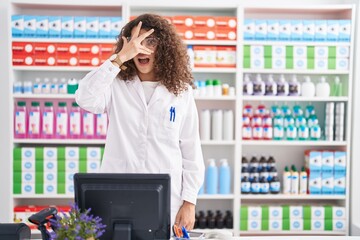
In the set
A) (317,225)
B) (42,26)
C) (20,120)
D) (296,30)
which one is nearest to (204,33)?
(296,30)

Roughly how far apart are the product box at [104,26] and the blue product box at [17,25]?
653 mm

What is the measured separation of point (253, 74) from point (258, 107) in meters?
0.35

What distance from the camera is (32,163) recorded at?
4.16m

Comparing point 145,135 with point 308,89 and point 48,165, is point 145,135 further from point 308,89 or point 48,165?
Answer: point 308,89

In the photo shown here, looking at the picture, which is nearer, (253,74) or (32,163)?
(32,163)

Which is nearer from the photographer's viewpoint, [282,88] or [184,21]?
[184,21]

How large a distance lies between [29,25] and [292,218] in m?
2.81

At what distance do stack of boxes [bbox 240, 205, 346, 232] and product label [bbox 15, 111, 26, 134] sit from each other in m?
2.01

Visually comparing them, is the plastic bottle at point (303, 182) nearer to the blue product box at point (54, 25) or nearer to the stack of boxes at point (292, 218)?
the stack of boxes at point (292, 218)

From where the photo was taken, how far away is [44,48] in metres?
4.19

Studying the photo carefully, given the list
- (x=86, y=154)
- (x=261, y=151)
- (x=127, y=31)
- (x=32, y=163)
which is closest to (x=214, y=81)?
(x=261, y=151)

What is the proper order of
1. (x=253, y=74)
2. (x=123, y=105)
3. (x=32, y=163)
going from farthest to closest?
(x=253, y=74)
(x=32, y=163)
(x=123, y=105)

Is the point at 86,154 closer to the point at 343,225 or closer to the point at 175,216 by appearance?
the point at 175,216

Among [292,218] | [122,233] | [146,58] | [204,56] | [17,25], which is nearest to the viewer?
[122,233]
